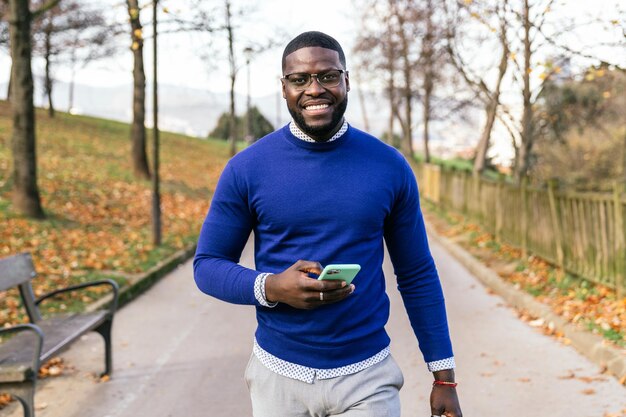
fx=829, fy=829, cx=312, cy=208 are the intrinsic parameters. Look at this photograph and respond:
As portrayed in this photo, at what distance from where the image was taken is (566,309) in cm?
892

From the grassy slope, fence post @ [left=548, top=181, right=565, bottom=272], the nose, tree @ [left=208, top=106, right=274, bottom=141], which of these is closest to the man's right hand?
the nose

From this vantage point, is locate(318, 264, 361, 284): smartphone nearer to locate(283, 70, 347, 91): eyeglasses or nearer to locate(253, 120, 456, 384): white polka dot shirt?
locate(253, 120, 456, 384): white polka dot shirt

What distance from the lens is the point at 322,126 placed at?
8.46 feet

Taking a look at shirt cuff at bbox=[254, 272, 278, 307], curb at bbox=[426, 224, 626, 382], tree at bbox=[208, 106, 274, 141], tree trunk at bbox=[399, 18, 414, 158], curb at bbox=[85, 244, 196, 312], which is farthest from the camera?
tree at bbox=[208, 106, 274, 141]

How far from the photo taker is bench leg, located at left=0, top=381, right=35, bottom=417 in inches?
202

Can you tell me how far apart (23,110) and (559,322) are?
960 cm

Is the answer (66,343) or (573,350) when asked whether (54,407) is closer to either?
(66,343)

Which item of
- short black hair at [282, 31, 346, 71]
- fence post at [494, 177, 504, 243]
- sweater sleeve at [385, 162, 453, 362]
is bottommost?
fence post at [494, 177, 504, 243]

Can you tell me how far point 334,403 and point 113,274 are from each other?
918 cm

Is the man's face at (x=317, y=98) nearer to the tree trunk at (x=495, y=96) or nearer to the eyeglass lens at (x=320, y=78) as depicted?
the eyeglass lens at (x=320, y=78)

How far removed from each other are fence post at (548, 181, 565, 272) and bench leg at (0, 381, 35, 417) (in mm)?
7717

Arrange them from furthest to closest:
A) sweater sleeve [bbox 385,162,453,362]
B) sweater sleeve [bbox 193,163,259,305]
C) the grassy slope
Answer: the grassy slope → sweater sleeve [bbox 385,162,453,362] → sweater sleeve [bbox 193,163,259,305]

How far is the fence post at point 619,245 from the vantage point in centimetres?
878

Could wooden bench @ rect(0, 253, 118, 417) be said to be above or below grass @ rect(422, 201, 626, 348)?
above
